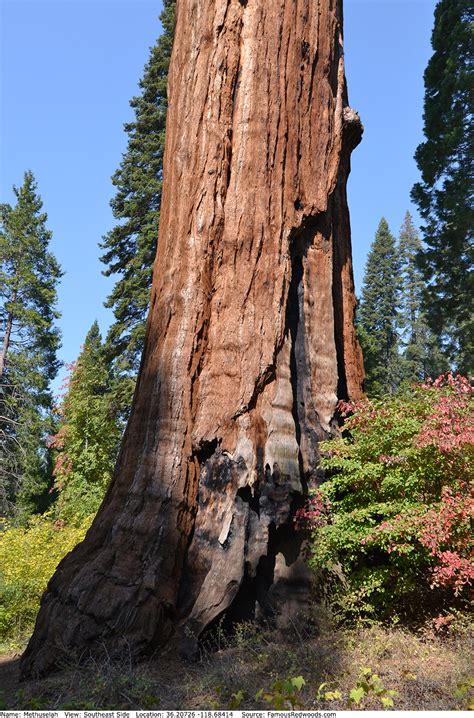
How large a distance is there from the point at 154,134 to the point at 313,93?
42.9ft

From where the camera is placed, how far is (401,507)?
205 inches

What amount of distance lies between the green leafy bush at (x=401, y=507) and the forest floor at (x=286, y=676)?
0.41 meters

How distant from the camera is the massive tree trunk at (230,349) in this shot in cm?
525

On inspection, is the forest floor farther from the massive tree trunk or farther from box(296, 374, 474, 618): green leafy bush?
box(296, 374, 474, 618): green leafy bush

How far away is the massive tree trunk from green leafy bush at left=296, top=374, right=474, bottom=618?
43cm

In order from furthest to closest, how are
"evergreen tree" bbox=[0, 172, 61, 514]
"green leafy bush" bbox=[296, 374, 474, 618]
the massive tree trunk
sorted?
"evergreen tree" bbox=[0, 172, 61, 514] → the massive tree trunk → "green leafy bush" bbox=[296, 374, 474, 618]

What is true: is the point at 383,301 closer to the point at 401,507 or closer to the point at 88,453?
the point at 88,453

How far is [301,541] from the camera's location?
577 centimetres

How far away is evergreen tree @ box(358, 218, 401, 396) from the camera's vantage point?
130 feet

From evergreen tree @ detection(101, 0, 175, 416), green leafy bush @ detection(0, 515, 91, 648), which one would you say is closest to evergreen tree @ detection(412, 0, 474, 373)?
evergreen tree @ detection(101, 0, 175, 416)

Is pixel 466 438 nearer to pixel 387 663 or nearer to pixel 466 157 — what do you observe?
pixel 387 663

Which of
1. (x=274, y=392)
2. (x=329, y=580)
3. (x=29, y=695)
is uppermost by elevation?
(x=274, y=392)

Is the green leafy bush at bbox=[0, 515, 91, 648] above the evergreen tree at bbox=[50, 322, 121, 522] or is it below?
below

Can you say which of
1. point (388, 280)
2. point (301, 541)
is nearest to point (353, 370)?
point (301, 541)
